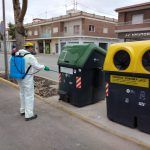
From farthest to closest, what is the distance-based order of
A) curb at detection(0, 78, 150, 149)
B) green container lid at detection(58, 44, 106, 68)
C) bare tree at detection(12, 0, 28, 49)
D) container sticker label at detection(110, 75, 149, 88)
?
bare tree at detection(12, 0, 28, 49), green container lid at detection(58, 44, 106, 68), container sticker label at detection(110, 75, 149, 88), curb at detection(0, 78, 150, 149)

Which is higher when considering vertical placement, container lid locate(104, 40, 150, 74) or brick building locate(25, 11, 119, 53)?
brick building locate(25, 11, 119, 53)

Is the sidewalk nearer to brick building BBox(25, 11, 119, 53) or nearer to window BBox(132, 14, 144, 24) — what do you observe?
window BBox(132, 14, 144, 24)

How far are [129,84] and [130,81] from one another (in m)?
0.07

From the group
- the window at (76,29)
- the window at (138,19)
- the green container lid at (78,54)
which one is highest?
the window at (138,19)

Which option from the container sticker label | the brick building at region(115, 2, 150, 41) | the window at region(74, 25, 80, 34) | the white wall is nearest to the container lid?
the container sticker label

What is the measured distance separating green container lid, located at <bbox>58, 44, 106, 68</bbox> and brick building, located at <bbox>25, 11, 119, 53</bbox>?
107 feet

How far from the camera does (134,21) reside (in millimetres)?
32406

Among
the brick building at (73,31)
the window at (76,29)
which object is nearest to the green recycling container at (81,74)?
the brick building at (73,31)

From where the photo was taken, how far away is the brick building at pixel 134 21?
1203 inches

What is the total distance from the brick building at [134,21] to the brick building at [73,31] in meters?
6.42

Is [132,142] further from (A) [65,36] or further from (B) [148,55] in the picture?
(A) [65,36]

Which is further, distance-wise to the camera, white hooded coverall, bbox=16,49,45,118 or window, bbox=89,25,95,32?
window, bbox=89,25,95,32

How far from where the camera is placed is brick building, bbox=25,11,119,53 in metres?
39.4

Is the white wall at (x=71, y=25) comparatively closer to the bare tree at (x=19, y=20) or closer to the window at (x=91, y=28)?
the window at (x=91, y=28)
